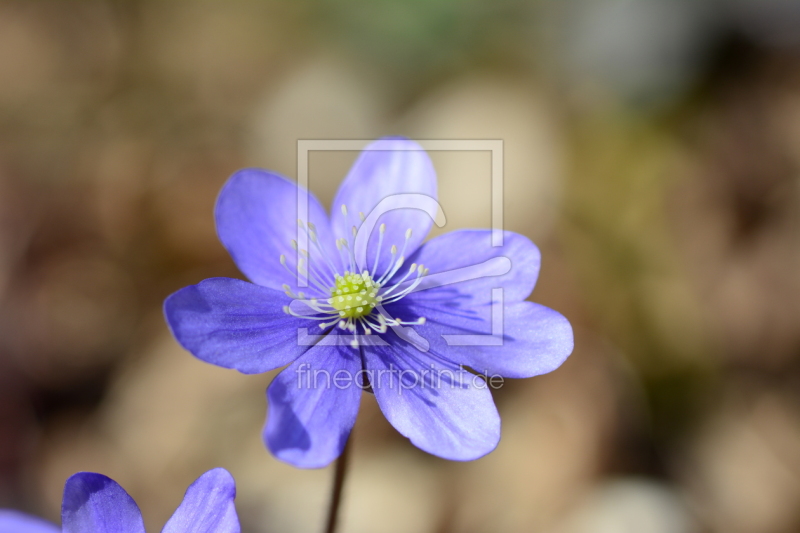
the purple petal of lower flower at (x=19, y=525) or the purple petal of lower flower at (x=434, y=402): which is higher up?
the purple petal of lower flower at (x=434, y=402)

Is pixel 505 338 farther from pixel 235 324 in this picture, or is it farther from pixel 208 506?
pixel 208 506

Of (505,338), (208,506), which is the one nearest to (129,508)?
(208,506)

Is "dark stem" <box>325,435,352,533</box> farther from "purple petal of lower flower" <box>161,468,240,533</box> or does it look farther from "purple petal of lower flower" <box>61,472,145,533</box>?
"purple petal of lower flower" <box>61,472,145,533</box>

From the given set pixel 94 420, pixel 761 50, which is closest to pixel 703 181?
pixel 761 50

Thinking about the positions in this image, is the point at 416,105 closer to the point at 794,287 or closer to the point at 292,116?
the point at 292,116

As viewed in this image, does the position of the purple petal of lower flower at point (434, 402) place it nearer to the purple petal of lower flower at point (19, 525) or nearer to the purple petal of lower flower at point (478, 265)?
the purple petal of lower flower at point (478, 265)

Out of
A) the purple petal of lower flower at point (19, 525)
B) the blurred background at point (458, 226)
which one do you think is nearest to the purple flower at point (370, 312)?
the purple petal of lower flower at point (19, 525)
